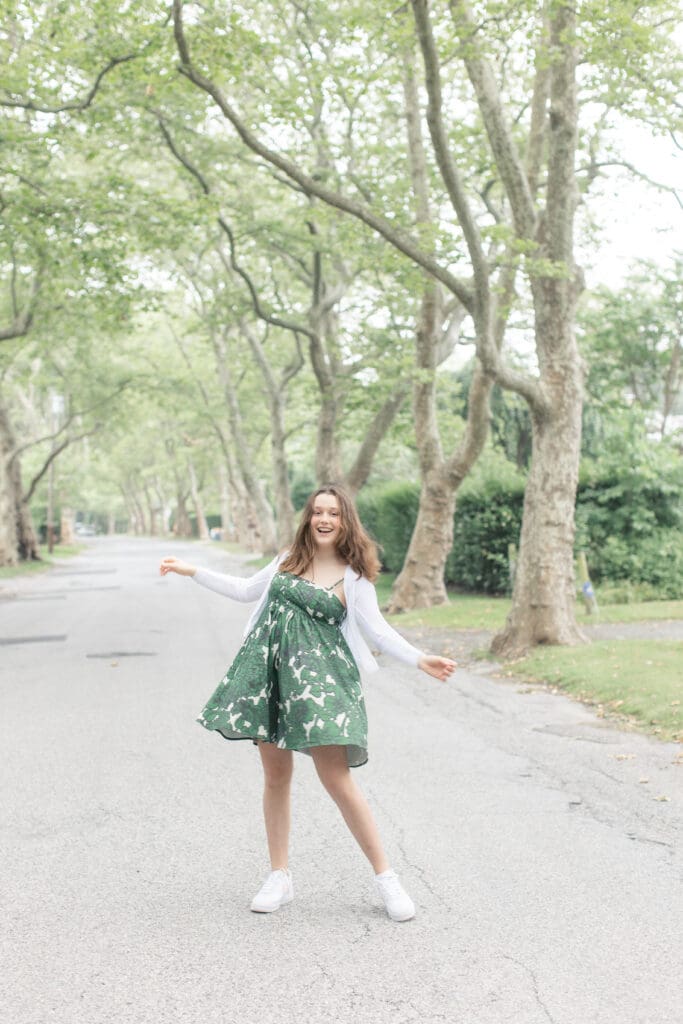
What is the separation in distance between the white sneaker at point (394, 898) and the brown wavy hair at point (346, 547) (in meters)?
1.18

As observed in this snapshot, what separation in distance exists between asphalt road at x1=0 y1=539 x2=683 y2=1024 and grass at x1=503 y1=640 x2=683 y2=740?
1.25 feet

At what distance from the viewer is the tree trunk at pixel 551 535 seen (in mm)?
13094

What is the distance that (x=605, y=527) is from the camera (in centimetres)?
2111

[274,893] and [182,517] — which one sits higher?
[182,517]

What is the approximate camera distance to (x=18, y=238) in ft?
64.4

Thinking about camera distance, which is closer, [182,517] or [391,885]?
[391,885]

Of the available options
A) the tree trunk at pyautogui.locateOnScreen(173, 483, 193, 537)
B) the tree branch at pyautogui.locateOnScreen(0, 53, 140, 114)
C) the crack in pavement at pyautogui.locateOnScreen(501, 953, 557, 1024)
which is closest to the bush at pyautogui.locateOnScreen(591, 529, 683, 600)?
the tree branch at pyautogui.locateOnScreen(0, 53, 140, 114)

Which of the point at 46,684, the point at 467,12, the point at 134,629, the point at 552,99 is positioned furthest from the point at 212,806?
the point at 134,629

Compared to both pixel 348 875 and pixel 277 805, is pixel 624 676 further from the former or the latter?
pixel 277 805

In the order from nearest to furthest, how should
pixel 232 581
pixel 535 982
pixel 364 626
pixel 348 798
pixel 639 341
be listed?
pixel 535 982, pixel 348 798, pixel 364 626, pixel 232 581, pixel 639 341

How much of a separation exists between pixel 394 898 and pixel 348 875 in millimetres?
662

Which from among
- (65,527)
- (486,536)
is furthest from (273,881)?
(65,527)

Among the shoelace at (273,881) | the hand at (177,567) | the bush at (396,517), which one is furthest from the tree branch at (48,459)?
the shoelace at (273,881)

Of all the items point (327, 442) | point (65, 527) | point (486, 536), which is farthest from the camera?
point (65, 527)
